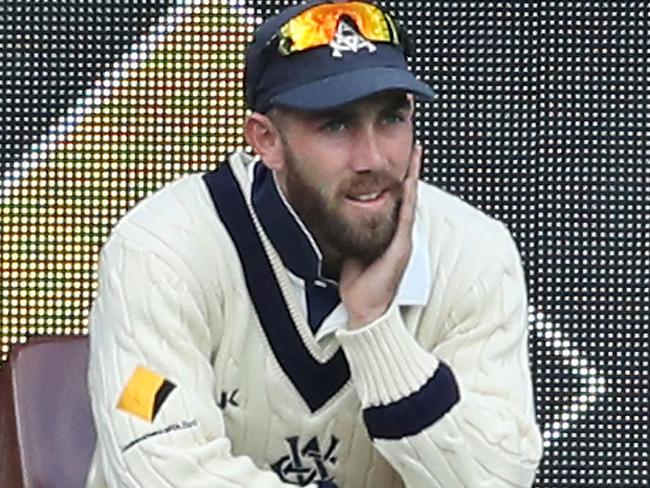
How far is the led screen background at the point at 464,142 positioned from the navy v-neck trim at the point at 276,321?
4.05 ft

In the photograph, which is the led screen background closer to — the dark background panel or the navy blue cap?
the dark background panel

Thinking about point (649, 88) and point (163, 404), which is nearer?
point (163, 404)

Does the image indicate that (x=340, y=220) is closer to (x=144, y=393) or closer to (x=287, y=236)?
(x=287, y=236)

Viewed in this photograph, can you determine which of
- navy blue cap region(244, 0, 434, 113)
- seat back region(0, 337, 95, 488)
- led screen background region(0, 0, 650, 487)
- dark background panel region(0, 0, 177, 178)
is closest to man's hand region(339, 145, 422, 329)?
navy blue cap region(244, 0, 434, 113)

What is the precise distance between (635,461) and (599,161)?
25.8 inches

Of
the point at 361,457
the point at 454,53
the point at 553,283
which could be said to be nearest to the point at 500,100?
the point at 454,53

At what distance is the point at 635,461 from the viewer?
3871 millimetres

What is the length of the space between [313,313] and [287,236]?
118mm

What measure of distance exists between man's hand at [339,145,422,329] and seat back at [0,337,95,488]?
0.57 meters

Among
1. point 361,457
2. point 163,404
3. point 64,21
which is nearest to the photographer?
point 163,404

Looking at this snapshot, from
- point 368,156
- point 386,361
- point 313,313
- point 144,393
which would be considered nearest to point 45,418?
point 144,393

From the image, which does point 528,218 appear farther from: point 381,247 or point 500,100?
point 381,247

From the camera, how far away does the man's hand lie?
2533 mm

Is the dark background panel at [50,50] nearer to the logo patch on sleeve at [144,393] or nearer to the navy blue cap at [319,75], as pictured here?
the navy blue cap at [319,75]
